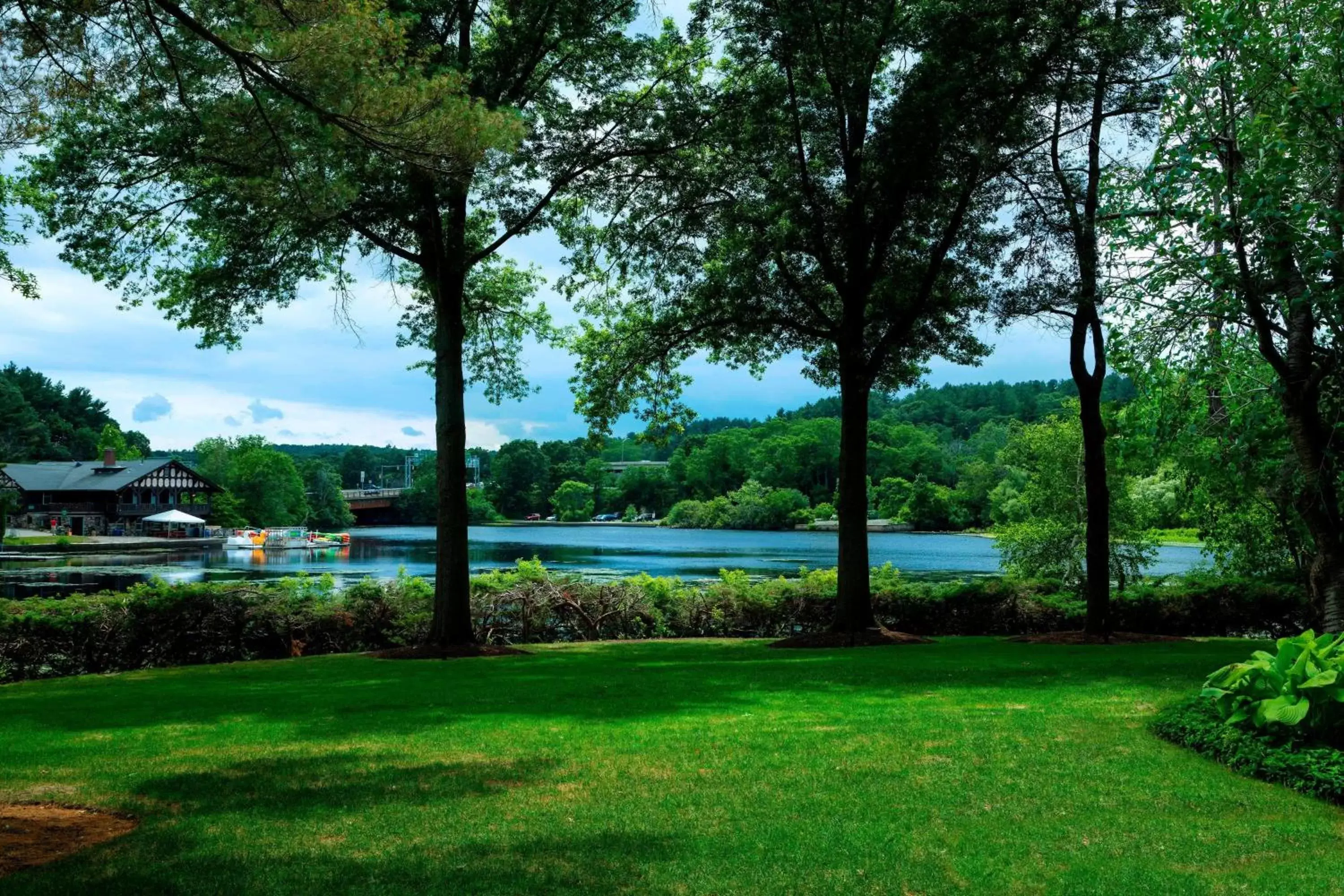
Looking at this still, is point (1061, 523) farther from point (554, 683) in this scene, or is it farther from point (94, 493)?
point (94, 493)

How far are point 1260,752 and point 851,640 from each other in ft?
34.7

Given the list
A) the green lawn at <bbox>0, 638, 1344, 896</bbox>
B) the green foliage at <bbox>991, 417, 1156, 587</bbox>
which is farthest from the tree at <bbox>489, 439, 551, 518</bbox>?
the green lawn at <bbox>0, 638, 1344, 896</bbox>

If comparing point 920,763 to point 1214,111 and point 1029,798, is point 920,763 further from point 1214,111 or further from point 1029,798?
point 1214,111

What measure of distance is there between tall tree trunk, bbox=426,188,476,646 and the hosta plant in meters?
12.0

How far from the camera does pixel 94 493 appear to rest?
269ft

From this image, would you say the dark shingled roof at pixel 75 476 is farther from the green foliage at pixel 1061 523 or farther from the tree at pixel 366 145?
the green foliage at pixel 1061 523

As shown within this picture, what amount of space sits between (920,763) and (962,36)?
13295 millimetres

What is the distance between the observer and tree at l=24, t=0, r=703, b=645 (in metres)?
7.78

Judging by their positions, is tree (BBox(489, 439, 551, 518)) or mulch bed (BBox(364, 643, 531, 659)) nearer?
mulch bed (BBox(364, 643, 531, 659))

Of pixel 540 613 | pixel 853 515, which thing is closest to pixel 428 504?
pixel 540 613

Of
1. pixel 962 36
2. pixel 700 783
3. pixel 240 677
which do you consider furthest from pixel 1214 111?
pixel 240 677

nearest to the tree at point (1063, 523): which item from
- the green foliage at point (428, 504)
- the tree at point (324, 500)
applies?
the green foliage at point (428, 504)

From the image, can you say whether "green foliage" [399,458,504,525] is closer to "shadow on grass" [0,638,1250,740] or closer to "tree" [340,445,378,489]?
"tree" [340,445,378,489]

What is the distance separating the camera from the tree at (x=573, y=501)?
122 m
